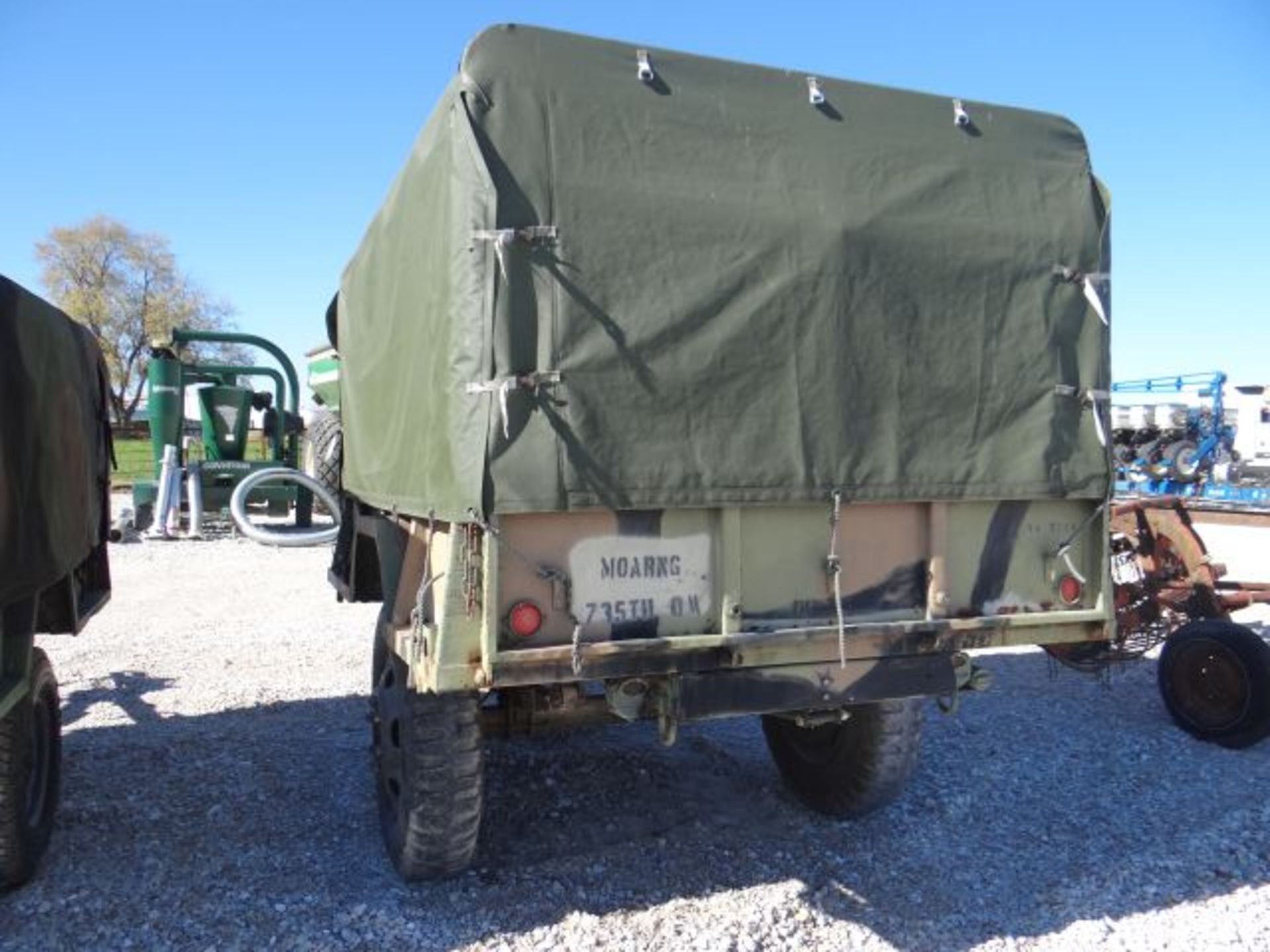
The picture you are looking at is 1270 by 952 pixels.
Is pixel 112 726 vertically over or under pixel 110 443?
under

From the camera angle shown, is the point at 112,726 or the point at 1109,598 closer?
the point at 1109,598

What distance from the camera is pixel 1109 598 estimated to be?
382cm

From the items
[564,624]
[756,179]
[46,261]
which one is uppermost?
[46,261]

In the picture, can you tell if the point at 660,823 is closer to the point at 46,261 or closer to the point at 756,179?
the point at 756,179

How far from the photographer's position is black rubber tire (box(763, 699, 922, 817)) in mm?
4453

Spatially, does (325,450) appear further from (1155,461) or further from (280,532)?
(1155,461)

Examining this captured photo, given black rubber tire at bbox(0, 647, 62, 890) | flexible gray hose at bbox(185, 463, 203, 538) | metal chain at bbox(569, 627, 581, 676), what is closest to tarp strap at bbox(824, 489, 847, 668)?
metal chain at bbox(569, 627, 581, 676)

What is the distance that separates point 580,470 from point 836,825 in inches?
97.2

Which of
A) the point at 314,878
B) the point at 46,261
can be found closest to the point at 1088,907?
the point at 314,878

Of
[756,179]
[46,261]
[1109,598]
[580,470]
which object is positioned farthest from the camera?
[46,261]

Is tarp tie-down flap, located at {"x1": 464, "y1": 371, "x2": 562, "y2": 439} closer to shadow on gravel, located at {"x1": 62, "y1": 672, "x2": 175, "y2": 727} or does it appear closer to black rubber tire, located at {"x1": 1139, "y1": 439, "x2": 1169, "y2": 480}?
shadow on gravel, located at {"x1": 62, "y1": 672, "x2": 175, "y2": 727}

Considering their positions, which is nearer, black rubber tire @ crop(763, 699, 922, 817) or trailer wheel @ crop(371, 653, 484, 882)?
trailer wheel @ crop(371, 653, 484, 882)

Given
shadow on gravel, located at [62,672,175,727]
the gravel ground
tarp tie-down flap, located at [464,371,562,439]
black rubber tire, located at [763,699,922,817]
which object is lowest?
the gravel ground

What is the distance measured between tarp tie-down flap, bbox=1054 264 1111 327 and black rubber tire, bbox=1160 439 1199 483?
23.7m
